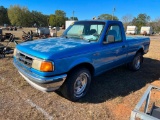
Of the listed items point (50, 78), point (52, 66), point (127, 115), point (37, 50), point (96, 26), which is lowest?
point (127, 115)

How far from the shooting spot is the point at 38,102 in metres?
3.67

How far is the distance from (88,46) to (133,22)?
7497 cm

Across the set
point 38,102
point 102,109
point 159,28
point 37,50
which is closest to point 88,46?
point 37,50

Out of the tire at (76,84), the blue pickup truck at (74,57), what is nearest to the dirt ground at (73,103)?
the tire at (76,84)

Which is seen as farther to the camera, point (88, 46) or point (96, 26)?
point (96, 26)

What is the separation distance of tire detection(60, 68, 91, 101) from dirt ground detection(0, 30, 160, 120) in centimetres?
17

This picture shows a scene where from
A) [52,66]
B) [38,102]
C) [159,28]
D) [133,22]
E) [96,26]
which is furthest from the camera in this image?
[133,22]

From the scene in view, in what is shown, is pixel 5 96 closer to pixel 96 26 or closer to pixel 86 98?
pixel 86 98

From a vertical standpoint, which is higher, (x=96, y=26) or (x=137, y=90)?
(x=96, y=26)

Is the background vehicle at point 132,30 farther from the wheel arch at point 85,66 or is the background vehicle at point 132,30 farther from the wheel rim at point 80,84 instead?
the wheel rim at point 80,84

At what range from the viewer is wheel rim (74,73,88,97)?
148 inches

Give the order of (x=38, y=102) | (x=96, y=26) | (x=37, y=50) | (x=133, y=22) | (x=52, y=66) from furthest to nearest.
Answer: (x=133, y=22)
(x=96, y=26)
(x=38, y=102)
(x=37, y=50)
(x=52, y=66)

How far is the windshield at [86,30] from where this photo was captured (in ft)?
14.3

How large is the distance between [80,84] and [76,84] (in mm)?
157
